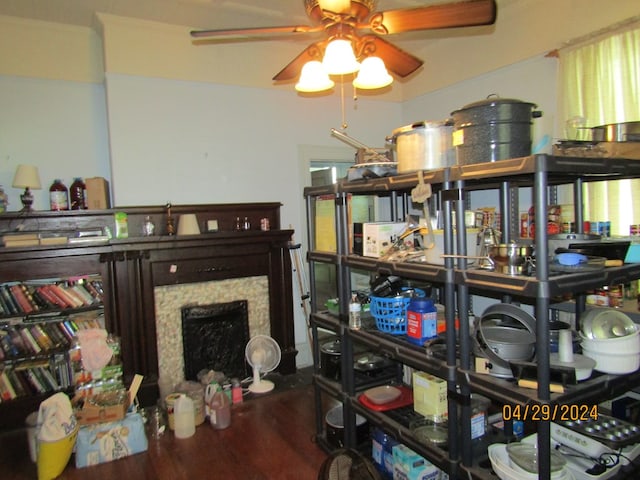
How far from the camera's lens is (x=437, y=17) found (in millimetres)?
1844

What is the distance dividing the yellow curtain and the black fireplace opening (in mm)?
2719

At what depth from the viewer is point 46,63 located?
3279 mm

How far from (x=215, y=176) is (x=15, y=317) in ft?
5.87

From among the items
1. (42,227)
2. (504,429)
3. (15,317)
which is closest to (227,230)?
(42,227)

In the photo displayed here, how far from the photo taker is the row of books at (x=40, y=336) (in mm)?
3002

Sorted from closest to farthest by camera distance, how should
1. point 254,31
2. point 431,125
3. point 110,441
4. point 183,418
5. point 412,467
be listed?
point 431,125, point 254,31, point 412,467, point 110,441, point 183,418

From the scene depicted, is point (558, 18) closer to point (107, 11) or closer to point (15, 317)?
point (107, 11)

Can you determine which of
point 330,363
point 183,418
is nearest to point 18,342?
point 183,418

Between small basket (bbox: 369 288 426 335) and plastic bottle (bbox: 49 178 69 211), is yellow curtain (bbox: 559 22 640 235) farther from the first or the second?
plastic bottle (bbox: 49 178 69 211)

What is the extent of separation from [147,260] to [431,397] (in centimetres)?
231

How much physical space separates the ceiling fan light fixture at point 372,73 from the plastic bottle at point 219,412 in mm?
2233

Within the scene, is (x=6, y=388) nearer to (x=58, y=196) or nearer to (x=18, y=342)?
(x=18, y=342)

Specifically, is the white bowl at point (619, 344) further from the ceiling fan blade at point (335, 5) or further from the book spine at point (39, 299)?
the book spine at point (39, 299)

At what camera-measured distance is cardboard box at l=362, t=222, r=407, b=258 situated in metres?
2.14
